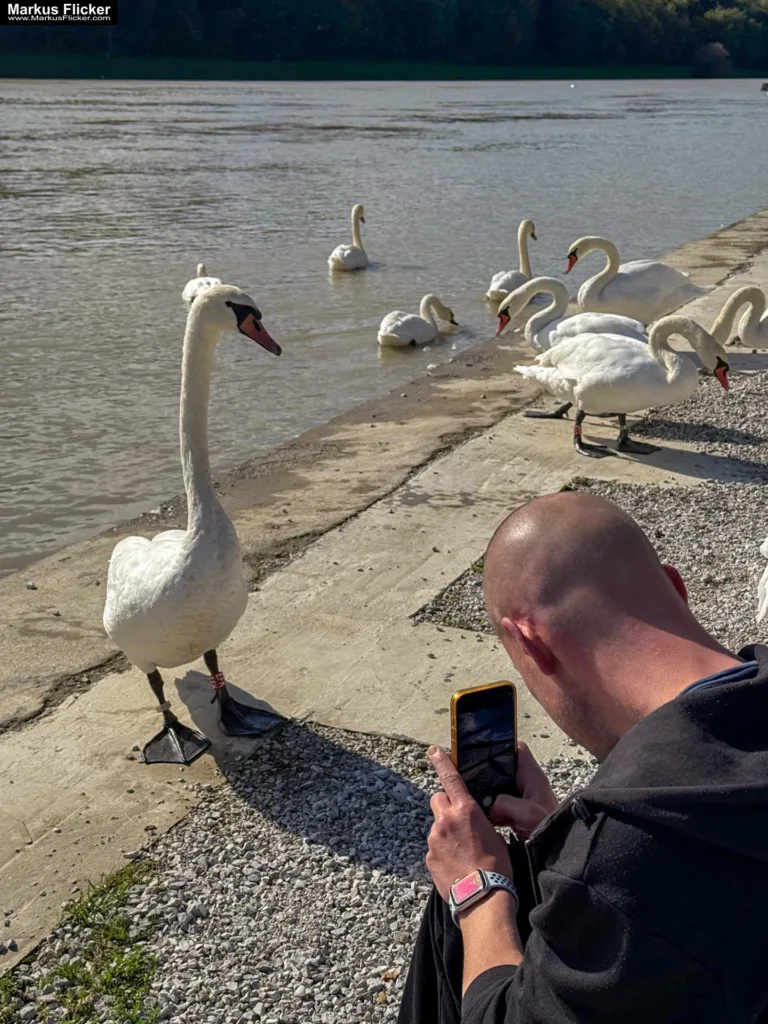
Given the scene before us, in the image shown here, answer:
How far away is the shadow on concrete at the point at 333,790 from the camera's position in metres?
3.79

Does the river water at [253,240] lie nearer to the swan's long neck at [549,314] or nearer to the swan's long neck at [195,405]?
the swan's long neck at [549,314]

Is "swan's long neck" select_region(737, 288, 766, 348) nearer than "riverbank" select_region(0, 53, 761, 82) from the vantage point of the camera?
Yes

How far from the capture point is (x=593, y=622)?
1.74 meters

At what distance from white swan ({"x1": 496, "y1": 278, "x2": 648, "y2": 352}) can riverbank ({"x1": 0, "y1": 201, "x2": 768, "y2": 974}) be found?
0.87m

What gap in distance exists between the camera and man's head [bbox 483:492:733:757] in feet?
5.57

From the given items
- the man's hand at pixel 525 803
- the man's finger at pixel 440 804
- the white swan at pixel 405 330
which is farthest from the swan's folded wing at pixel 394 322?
the man's finger at pixel 440 804

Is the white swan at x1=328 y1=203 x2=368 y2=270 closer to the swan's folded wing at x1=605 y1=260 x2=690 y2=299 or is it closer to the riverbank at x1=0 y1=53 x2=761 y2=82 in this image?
the swan's folded wing at x1=605 y1=260 x2=690 y2=299

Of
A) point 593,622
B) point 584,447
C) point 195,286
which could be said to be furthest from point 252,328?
point 195,286

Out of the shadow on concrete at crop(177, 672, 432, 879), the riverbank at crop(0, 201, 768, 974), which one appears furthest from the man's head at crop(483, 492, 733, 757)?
the riverbank at crop(0, 201, 768, 974)

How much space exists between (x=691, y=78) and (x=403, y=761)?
109514mm

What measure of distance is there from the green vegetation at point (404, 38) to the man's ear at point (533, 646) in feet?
248

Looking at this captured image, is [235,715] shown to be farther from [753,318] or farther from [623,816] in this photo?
[753,318]

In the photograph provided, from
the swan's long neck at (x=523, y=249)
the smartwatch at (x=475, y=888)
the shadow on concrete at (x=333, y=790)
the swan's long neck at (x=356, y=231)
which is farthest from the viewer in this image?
the swan's long neck at (x=356, y=231)

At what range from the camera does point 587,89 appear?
79.2m
